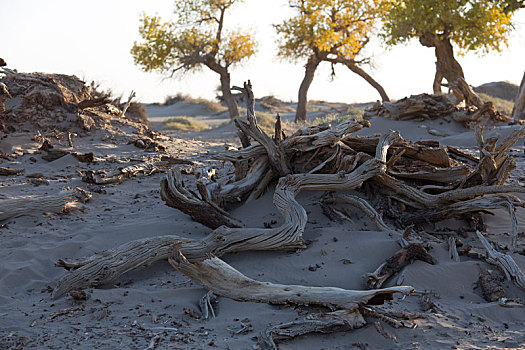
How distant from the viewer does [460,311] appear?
409 centimetres

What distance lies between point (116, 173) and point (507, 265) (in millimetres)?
6201

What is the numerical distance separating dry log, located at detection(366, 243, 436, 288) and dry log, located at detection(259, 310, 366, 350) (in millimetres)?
754

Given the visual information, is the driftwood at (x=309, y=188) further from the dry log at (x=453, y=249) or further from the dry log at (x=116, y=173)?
the dry log at (x=116, y=173)

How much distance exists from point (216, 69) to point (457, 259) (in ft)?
59.4

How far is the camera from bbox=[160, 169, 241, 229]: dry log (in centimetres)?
576

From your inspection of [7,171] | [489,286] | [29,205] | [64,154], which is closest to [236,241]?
[489,286]

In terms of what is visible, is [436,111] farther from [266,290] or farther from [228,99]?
[228,99]

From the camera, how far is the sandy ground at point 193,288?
358 centimetres

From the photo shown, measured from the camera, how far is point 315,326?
11.8ft

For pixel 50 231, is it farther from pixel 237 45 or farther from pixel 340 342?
pixel 237 45

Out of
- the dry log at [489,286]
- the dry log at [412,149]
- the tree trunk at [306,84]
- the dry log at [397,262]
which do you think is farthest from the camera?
the tree trunk at [306,84]

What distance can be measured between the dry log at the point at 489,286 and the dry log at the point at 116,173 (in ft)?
19.4

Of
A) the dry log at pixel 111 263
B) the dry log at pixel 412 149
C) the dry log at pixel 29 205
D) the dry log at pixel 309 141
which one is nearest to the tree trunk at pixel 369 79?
the dry log at pixel 412 149

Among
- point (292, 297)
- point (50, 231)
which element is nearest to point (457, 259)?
point (292, 297)
